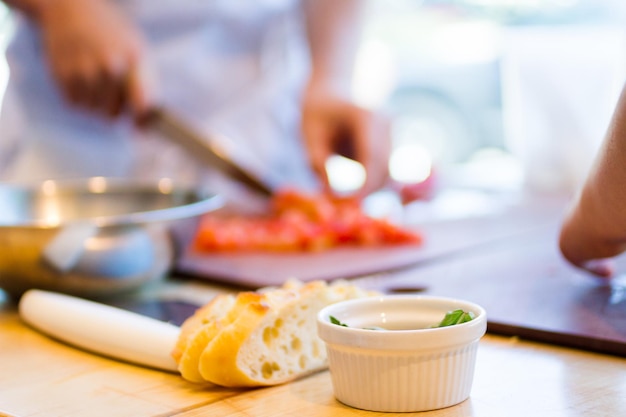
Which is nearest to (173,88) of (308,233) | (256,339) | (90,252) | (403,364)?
(308,233)

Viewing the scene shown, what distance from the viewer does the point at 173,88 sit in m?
2.04

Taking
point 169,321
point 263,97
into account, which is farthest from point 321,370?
point 263,97

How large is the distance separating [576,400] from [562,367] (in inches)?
4.0

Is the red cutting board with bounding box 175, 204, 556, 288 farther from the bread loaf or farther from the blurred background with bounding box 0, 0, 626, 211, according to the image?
the blurred background with bounding box 0, 0, 626, 211

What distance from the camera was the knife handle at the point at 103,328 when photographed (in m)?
0.94

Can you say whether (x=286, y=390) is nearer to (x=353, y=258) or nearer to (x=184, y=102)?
(x=353, y=258)

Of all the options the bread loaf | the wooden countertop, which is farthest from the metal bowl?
the bread loaf

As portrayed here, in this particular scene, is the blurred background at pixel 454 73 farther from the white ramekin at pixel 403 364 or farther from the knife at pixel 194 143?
the white ramekin at pixel 403 364

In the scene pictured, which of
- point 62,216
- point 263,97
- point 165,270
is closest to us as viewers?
point 165,270

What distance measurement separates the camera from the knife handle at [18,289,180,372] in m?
0.94

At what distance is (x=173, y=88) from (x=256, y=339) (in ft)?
4.22

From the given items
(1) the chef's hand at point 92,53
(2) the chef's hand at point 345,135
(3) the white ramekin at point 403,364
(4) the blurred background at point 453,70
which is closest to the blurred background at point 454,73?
(4) the blurred background at point 453,70

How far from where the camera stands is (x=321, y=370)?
923 millimetres

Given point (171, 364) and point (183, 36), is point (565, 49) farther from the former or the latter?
point (171, 364)
